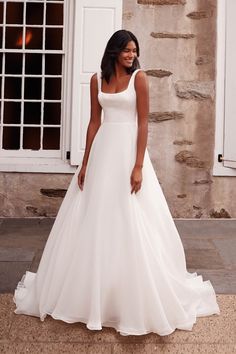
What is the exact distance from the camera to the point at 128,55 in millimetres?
2531

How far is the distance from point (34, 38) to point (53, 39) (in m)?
0.24

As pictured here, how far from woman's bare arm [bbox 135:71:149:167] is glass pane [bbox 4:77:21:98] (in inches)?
140

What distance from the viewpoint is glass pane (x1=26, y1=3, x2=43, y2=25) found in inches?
225

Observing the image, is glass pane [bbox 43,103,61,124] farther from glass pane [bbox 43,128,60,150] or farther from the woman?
the woman

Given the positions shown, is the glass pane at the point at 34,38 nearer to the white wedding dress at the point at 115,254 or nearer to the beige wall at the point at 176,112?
the beige wall at the point at 176,112

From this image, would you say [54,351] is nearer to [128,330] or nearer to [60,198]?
[128,330]

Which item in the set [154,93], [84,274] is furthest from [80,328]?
[154,93]

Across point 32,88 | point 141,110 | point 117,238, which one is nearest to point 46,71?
point 32,88

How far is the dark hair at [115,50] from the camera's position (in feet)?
8.26

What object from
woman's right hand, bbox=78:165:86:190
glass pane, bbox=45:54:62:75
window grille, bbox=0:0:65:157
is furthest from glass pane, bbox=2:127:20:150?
woman's right hand, bbox=78:165:86:190

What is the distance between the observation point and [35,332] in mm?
2492

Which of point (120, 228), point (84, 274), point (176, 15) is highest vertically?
point (176, 15)

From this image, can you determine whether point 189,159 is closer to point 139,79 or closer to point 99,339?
point 139,79

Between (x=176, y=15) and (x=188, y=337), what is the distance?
4180 mm
